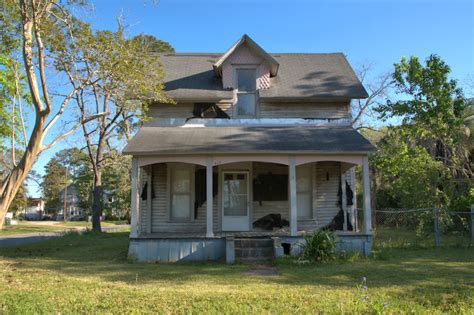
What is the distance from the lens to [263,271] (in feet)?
32.7

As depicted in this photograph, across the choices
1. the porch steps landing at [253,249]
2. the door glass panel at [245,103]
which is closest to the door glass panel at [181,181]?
the door glass panel at [245,103]

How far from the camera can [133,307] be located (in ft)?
21.3

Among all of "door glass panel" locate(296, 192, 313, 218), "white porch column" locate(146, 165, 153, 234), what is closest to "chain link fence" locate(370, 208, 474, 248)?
"door glass panel" locate(296, 192, 313, 218)

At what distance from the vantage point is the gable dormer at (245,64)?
14.9 m

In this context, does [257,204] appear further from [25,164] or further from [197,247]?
→ [25,164]

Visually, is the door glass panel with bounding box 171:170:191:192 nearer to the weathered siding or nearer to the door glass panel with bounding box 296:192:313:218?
the weathered siding

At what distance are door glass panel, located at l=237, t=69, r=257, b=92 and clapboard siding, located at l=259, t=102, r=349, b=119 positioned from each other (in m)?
0.78

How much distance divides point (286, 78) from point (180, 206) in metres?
6.27

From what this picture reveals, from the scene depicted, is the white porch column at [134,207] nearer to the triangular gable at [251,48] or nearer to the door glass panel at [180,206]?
the door glass panel at [180,206]

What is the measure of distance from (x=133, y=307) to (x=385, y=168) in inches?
648

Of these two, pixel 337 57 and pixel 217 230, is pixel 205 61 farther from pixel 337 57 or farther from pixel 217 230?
pixel 217 230

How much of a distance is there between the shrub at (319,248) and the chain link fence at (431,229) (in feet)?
10.7

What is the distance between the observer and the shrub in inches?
426

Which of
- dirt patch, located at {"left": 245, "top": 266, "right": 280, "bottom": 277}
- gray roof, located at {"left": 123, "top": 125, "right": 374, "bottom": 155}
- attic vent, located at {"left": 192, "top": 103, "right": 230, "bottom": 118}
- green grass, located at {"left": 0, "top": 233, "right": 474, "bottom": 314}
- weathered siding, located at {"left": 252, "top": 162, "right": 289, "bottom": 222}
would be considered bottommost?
→ dirt patch, located at {"left": 245, "top": 266, "right": 280, "bottom": 277}
